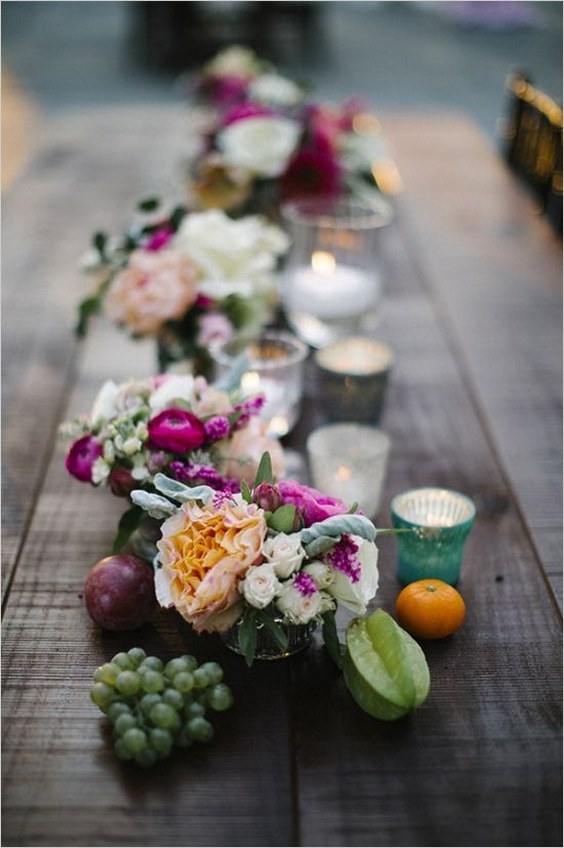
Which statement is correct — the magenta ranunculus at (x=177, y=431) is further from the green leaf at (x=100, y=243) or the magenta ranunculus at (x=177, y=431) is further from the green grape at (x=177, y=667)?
the green leaf at (x=100, y=243)

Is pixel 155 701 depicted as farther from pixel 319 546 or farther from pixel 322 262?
pixel 322 262

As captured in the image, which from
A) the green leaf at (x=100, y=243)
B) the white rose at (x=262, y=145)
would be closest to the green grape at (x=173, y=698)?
the green leaf at (x=100, y=243)

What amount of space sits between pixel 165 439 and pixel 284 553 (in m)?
0.22

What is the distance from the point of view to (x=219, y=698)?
0.88m

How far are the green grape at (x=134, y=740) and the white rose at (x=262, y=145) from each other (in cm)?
141

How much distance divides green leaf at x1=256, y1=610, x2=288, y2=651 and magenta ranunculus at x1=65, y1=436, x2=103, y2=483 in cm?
29

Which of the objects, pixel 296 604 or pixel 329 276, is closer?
pixel 296 604

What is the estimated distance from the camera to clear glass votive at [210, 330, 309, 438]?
138cm

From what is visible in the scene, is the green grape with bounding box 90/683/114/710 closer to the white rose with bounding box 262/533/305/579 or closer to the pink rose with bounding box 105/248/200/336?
the white rose with bounding box 262/533/305/579

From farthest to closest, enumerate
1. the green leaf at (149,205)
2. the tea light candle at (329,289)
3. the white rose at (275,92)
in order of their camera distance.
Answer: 1. the white rose at (275,92)
2. the tea light candle at (329,289)
3. the green leaf at (149,205)

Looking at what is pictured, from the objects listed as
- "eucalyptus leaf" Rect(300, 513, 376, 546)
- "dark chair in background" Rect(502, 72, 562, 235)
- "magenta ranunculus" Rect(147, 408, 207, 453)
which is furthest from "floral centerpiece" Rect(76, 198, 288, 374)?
"dark chair in background" Rect(502, 72, 562, 235)

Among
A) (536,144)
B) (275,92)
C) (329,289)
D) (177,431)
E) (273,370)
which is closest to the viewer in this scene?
(177,431)

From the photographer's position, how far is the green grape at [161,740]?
841 mm

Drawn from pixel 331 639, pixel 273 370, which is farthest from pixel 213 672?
pixel 273 370
